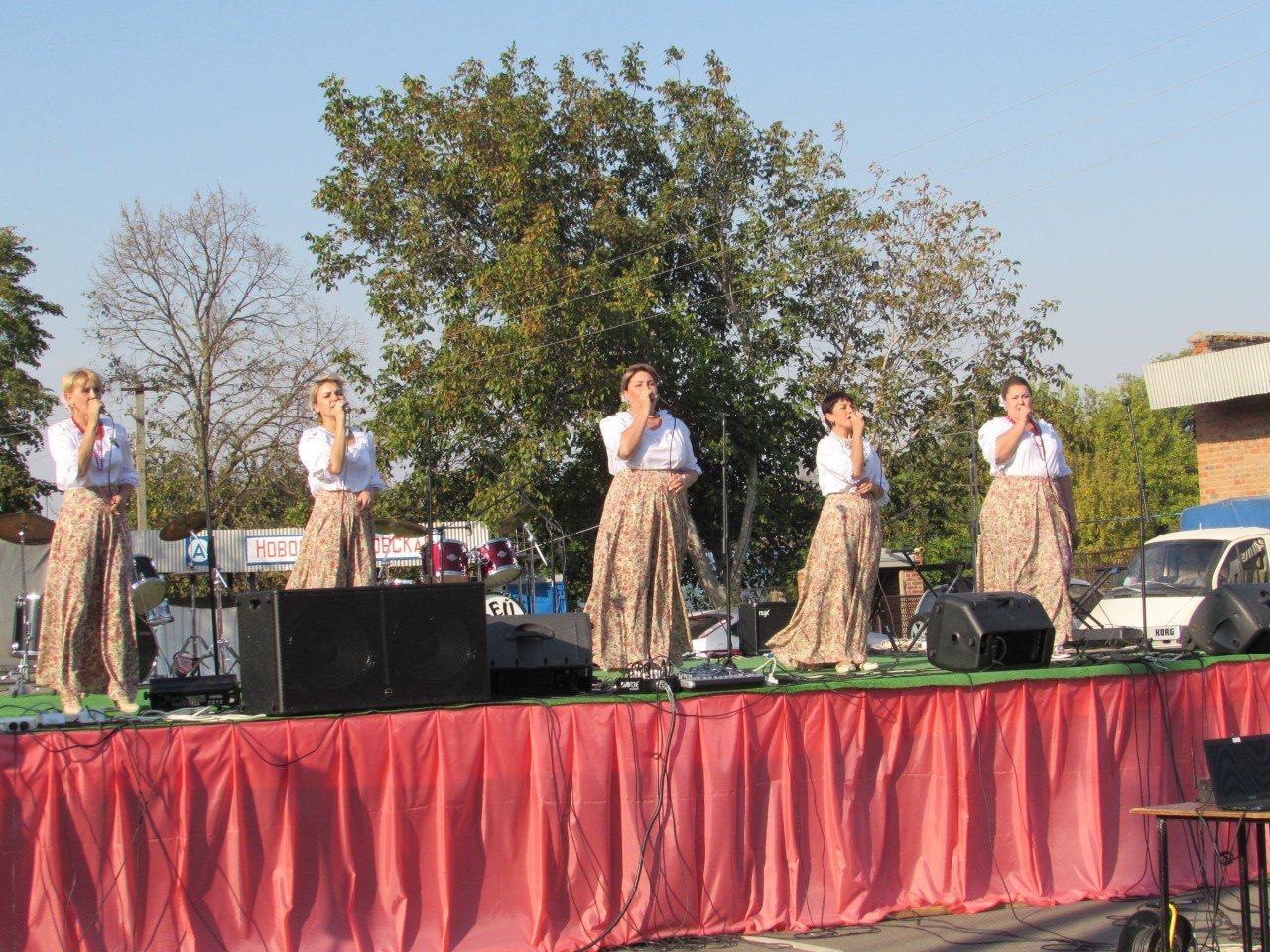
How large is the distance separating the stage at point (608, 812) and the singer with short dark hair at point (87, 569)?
1.18m

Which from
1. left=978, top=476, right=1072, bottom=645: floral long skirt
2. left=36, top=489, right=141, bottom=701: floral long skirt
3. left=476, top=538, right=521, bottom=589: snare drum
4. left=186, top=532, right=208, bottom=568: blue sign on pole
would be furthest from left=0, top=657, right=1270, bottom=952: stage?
left=186, top=532, right=208, bottom=568: blue sign on pole

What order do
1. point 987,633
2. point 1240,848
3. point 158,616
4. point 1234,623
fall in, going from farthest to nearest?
point 158,616
point 1234,623
point 987,633
point 1240,848

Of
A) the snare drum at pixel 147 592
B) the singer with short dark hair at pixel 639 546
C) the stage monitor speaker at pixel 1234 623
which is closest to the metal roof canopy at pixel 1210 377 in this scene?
the stage monitor speaker at pixel 1234 623

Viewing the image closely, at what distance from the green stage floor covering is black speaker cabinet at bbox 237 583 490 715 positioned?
11cm

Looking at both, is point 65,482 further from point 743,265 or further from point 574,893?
point 743,265

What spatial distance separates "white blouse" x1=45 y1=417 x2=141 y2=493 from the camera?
619 cm

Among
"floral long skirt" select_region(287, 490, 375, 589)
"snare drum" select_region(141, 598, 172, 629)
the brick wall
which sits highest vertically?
the brick wall

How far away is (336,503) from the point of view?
6695mm

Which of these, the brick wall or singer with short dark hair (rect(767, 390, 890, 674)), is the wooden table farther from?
the brick wall

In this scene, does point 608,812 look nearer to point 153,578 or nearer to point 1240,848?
point 1240,848

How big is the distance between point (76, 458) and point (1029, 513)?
501 cm

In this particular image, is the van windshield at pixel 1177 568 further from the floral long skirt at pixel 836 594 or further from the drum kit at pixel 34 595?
the drum kit at pixel 34 595

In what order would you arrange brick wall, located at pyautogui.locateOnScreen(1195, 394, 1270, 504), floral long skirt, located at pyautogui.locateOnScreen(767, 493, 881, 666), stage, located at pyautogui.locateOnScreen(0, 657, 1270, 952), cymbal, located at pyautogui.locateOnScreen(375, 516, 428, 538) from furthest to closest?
brick wall, located at pyautogui.locateOnScreen(1195, 394, 1270, 504) → cymbal, located at pyautogui.locateOnScreen(375, 516, 428, 538) → floral long skirt, located at pyautogui.locateOnScreen(767, 493, 881, 666) → stage, located at pyautogui.locateOnScreen(0, 657, 1270, 952)

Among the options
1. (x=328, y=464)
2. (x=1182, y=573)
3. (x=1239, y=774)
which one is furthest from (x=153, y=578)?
(x=1182, y=573)
